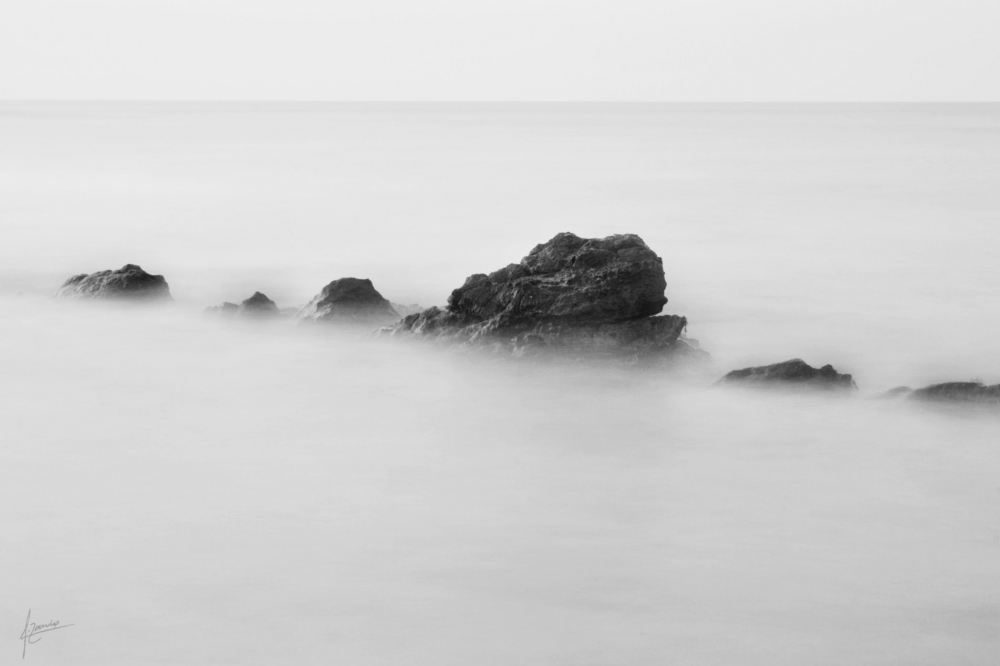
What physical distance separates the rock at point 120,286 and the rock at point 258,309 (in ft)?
3.95

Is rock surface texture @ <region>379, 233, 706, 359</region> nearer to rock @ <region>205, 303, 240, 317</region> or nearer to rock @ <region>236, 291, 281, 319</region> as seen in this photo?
rock @ <region>236, 291, 281, 319</region>

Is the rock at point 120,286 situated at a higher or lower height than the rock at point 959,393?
higher

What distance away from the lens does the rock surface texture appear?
765 cm

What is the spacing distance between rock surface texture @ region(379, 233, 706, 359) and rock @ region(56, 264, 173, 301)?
3618mm

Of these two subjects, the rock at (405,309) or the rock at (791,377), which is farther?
the rock at (405,309)

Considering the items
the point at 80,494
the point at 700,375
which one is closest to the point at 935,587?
the point at 700,375

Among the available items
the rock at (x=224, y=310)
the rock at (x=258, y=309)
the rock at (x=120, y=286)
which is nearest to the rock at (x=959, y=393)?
the rock at (x=258, y=309)

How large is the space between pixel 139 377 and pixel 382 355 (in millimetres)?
1786

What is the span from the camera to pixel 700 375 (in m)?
7.72

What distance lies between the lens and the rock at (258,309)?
9367 mm

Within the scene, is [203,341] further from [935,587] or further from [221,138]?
[221,138]

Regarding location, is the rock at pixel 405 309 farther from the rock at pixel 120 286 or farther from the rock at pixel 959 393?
the rock at pixel 959 393
